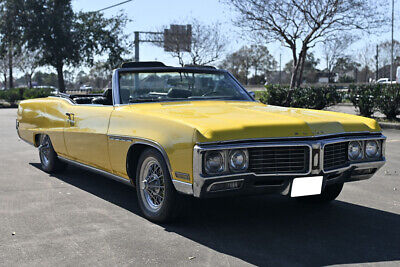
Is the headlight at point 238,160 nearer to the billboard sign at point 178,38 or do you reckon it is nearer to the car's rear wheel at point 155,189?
the car's rear wheel at point 155,189

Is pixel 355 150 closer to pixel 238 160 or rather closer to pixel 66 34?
pixel 238 160

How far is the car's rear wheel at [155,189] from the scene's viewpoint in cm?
428

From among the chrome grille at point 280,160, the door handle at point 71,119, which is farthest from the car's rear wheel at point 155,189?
the door handle at point 71,119

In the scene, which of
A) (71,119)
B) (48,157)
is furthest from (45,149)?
(71,119)

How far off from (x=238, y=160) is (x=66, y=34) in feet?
104

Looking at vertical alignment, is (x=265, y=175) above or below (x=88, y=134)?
below

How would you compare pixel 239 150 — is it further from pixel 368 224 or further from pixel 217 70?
pixel 217 70

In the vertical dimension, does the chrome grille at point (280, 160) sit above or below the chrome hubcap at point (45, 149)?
above

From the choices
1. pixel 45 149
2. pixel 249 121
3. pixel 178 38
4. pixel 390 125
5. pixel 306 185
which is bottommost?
pixel 390 125

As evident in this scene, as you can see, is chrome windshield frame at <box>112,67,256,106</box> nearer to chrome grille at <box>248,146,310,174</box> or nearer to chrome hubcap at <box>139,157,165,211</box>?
chrome hubcap at <box>139,157,165,211</box>

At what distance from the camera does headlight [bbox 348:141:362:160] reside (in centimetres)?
437

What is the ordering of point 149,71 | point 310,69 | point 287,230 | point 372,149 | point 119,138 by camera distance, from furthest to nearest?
point 310,69, point 149,71, point 119,138, point 372,149, point 287,230

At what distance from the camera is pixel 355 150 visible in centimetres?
441

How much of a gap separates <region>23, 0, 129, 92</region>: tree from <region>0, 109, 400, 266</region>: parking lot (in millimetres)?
28419
